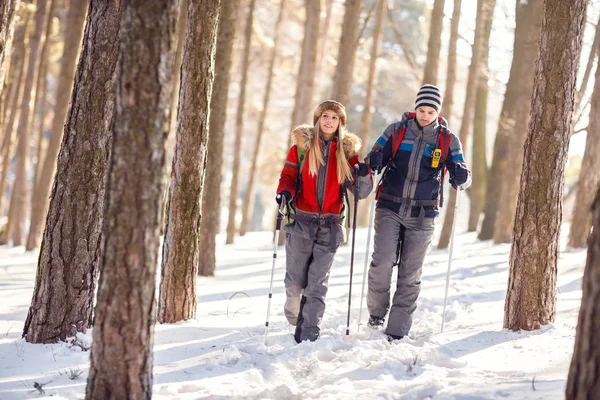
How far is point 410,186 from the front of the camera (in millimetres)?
5828

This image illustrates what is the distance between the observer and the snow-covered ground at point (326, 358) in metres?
4.22

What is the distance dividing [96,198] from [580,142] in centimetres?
1863

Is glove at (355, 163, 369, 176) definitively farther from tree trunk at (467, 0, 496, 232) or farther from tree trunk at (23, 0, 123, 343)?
tree trunk at (467, 0, 496, 232)

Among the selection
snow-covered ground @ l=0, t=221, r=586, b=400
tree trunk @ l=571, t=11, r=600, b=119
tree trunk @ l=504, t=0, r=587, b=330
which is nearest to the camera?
snow-covered ground @ l=0, t=221, r=586, b=400

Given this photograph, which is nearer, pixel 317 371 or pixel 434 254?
pixel 317 371

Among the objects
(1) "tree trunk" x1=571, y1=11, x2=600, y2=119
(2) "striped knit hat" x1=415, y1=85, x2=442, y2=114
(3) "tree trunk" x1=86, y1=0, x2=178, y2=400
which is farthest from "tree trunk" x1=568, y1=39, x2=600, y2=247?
(3) "tree trunk" x1=86, y1=0, x2=178, y2=400

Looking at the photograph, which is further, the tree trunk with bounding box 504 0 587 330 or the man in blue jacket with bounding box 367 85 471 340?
the man in blue jacket with bounding box 367 85 471 340

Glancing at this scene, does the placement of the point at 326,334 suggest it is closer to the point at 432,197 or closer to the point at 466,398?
the point at 432,197

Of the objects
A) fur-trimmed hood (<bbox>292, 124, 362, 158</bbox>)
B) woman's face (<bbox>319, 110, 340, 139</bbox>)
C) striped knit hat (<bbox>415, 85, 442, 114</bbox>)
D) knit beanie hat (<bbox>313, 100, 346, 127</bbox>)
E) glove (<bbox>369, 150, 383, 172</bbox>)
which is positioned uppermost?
striped knit hat (<bbox>415, 85, 442, 114</bbox>)

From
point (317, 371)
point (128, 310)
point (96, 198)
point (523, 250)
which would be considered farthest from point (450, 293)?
point (128, 310)

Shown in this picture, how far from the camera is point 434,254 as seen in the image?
42.9ft

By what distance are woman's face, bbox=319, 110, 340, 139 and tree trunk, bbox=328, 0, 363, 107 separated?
681 cm

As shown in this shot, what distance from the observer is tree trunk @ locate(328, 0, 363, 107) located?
12.5 m

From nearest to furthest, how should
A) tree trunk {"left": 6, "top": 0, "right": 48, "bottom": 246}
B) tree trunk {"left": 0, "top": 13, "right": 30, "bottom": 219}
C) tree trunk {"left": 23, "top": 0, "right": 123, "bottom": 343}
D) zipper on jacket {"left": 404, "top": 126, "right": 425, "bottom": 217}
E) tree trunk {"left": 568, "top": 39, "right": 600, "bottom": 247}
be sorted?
tree trunk {"left": 23, "top": 0, "right": 123, "bottom": 343} → zipper on jacket {"left": 404, "top": 126, "right": 425, "bottom": 217} → tree trunk {"left": 568, "top": 39, "right": 600, "bottom": 247} → tree trunk {"left": 6, "top": 0, "right": 48, "bottom": 246} → tree trunk {"left": 0, "top": 13, "right": 30, "bottom": 219}
